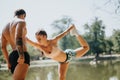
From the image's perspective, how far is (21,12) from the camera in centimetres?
442

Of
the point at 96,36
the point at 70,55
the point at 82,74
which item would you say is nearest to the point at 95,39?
the point at 96,36

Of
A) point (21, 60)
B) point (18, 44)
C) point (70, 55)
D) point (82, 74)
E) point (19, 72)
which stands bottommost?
point (82, 74)

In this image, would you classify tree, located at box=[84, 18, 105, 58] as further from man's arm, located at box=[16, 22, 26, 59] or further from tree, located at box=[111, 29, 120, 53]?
A: man's arm, located at box=[16, 22, 26, 59]

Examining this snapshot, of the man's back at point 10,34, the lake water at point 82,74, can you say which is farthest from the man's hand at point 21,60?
the lake water at point 82,74

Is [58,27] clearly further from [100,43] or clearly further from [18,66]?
[18,66]

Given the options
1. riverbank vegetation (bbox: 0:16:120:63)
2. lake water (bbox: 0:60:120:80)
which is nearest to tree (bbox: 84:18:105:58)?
riverbank vegetation (bbox: 0:16:120:63)

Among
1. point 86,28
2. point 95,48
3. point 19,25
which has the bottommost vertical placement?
point 95,48

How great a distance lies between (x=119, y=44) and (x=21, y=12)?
60316mm

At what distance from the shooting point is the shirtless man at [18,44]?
13.4ft

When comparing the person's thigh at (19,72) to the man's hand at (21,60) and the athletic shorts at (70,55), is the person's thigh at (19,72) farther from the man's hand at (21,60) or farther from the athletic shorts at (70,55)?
the athletic shorts at (70,55)

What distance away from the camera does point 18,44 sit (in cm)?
407

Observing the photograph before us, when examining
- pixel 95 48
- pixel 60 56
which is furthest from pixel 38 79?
pixel 95 48

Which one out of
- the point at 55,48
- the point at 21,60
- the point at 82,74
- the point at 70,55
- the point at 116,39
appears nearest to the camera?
the point at 21,60

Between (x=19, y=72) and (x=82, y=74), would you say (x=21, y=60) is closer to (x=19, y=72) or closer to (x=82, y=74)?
(x=19, y=72)
